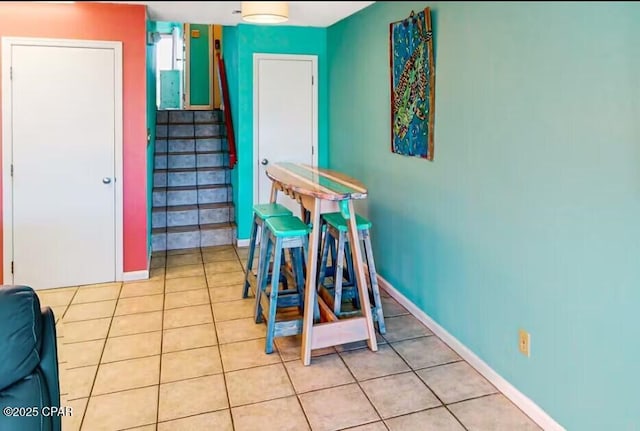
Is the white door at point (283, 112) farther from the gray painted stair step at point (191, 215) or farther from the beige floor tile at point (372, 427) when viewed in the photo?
the beige floor tile at point (372, 427)

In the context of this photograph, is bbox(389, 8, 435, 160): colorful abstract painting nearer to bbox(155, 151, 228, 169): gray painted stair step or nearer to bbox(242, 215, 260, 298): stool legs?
bbox(242, 215, 260, 298): stool legs

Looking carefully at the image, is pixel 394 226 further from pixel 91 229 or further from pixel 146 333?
pixel 91 229

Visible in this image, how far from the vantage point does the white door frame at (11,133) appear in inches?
132

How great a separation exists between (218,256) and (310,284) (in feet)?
7.13

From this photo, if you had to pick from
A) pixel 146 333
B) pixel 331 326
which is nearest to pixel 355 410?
pixel 331 326

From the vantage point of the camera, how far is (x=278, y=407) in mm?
2170

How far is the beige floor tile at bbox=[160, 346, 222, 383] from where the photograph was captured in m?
2.45

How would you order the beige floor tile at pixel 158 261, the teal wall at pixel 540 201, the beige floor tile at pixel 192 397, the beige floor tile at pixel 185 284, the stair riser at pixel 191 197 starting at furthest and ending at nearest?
1. the stair riser at pixel 191 197
2. the beige floor tile at pixel 158 261
3. the beige floor tile at pixel 185 284
4. the beige floor tile at pixel 192 397
5. the teal wall at pixel 540 201

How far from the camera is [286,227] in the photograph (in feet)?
8.60

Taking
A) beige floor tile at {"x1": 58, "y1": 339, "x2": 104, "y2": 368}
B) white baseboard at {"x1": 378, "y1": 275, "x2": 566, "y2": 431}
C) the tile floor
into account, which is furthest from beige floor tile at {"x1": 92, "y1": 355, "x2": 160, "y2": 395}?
white baseboard at {"x1": 378, "y1": 275, "x2": 566, "y2": 431}

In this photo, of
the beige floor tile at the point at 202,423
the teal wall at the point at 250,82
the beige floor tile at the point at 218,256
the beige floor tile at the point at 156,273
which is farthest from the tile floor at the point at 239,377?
the teal wall at the point at 250,82

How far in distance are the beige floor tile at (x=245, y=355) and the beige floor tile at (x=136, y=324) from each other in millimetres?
564

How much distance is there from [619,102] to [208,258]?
355 cm

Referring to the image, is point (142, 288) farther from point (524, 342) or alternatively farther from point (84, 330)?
point (524, 342)
